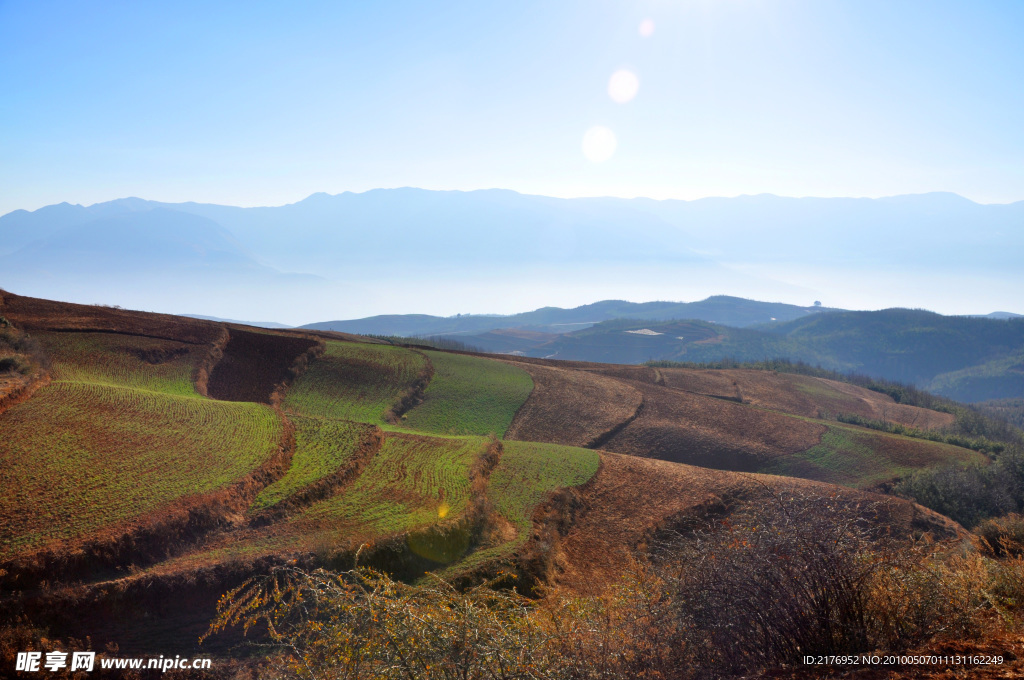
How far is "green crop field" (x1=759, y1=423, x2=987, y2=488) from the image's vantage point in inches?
1297

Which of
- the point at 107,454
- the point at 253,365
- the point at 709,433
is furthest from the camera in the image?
the point at 709,433

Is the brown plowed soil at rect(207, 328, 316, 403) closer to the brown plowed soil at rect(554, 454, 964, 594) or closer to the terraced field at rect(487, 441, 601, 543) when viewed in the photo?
the terraced field at rect(487, 441, 601, 543)

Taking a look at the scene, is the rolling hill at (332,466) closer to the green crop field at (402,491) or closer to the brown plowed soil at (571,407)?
the green crop field at (402,491)

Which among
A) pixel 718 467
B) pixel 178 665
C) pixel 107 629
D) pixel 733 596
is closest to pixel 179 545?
pixel 107 629

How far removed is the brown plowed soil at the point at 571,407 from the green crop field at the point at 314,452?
1075cm

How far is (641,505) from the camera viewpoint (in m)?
23.7

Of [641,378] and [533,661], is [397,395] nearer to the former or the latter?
[641,378]

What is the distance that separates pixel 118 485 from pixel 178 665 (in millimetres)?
6680

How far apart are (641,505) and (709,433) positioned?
598 inches

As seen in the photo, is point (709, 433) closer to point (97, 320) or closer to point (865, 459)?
point (865, 459)

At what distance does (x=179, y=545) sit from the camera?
14.7 m

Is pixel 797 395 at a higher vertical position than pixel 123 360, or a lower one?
lower

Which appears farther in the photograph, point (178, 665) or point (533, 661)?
point (178, 665)

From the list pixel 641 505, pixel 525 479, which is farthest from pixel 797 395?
pixel 525 479
